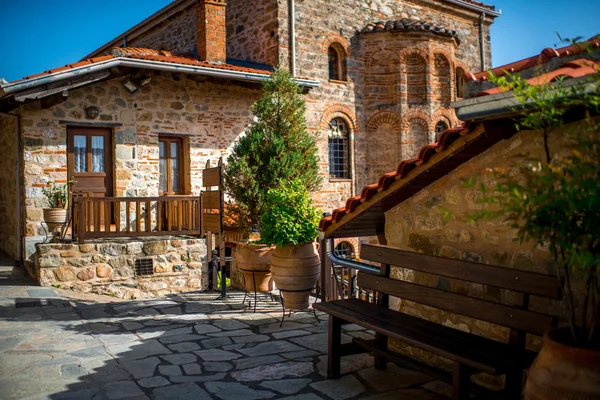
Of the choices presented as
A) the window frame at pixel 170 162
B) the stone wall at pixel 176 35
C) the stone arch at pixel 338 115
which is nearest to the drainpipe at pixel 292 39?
the stone arch at pixel 338 115

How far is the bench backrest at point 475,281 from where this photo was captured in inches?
122

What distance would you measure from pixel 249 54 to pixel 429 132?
5.90 m

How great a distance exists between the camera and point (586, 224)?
2291 millimetres

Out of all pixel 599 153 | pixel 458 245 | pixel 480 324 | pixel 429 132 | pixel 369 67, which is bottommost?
pixel 480 324

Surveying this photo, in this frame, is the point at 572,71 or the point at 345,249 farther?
the point at 345,249

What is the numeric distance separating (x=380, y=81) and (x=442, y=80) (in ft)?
7.05

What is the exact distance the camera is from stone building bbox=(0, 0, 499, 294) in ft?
31.8

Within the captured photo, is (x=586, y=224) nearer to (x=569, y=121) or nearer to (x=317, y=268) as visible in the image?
(x=569, y=121)

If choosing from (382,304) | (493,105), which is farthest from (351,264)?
(493,105)

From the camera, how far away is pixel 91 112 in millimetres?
10062

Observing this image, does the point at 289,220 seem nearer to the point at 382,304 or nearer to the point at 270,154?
the point at 382,304

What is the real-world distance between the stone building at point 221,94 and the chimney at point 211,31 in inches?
1.2

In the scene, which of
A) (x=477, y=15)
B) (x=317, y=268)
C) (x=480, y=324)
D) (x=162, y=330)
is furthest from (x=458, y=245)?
(x=477, y=15)

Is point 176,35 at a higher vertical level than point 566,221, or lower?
higher
